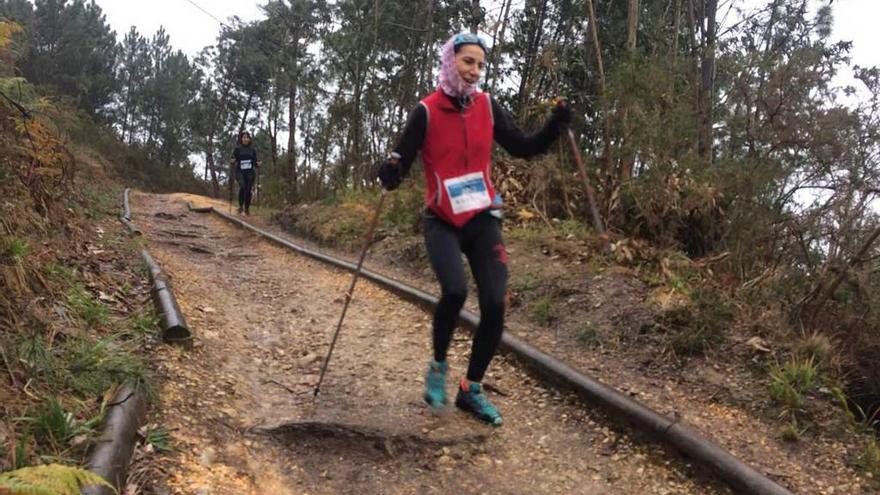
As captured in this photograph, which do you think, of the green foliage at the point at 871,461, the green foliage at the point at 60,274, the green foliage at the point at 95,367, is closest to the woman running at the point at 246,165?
the green foliage at the point at 60,274

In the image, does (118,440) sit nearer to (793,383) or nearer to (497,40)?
(793,383)

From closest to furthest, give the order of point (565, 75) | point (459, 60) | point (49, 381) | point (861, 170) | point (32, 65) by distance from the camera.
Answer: point (49, 381) → point (459, 60) → point (565, 75) → point (861, 170) → point (32, 65)

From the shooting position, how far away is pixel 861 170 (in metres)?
13.7

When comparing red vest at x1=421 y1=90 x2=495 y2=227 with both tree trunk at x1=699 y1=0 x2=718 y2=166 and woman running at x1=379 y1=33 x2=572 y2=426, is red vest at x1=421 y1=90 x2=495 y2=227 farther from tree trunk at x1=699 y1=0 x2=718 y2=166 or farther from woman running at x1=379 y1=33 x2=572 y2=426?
tree trunk at x1=699 y1=0 x2=718 y2=166

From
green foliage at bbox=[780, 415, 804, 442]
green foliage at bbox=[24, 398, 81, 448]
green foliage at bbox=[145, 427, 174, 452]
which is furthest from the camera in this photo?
green foliage at bbox=[780, 415, 804, 442]

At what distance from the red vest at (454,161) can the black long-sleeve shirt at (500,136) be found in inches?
1.7

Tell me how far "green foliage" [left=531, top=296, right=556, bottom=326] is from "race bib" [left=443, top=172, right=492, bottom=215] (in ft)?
6.47

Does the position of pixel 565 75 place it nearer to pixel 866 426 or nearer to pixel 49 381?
pixel 866 426

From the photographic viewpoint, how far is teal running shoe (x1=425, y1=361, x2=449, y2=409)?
147 inches

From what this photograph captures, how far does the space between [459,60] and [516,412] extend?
2.11 meters

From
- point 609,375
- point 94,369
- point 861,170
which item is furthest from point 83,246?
point 861,170

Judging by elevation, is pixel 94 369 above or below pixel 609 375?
below

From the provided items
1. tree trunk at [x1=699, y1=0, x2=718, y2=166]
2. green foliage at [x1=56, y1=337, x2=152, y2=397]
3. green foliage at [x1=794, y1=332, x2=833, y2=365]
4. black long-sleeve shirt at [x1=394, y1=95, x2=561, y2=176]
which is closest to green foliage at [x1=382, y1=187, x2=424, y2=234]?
tree trunk at [x1=699, y1=0, x2=718, y2=166]

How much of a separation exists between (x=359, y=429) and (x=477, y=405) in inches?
28.1
